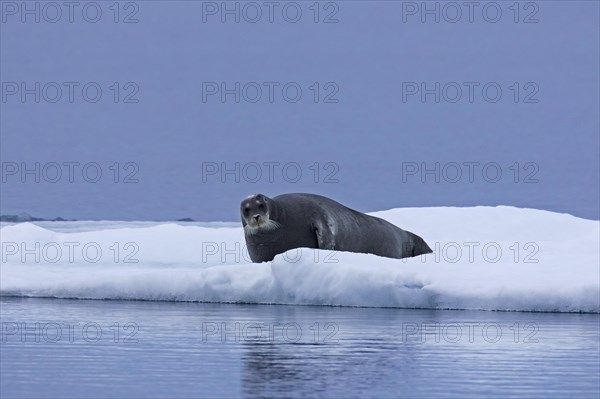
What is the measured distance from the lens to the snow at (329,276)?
11.9 m

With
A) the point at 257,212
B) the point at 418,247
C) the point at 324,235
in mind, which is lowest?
the point at 418,247

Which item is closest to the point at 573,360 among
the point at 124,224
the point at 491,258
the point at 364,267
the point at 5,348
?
the point at 5,348

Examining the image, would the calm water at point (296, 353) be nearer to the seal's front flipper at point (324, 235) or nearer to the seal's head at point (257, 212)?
the seal's head at point (257, 212)

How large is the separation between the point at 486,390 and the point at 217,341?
111 inches

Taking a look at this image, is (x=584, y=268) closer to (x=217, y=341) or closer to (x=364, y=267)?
(x=364, y=267)

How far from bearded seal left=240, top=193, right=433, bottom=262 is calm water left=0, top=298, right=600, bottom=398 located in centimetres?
330

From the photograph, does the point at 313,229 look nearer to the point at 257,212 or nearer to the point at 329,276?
the point at 257,212

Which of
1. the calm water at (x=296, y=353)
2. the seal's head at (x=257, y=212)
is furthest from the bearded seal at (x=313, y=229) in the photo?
the calm water at (x=296, y=353)

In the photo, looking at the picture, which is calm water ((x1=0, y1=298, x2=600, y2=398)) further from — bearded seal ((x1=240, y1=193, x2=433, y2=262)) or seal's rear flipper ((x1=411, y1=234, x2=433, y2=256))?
seal's rear flipper ((x1=411, y1=234, x2=433, y2=256))

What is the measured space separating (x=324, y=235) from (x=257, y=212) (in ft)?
3.82

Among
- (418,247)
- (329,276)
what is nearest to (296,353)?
(329,276)

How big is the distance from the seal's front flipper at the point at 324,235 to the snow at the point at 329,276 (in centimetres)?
122

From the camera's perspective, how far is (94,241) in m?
18.4

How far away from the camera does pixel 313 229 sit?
1582 centimetres
